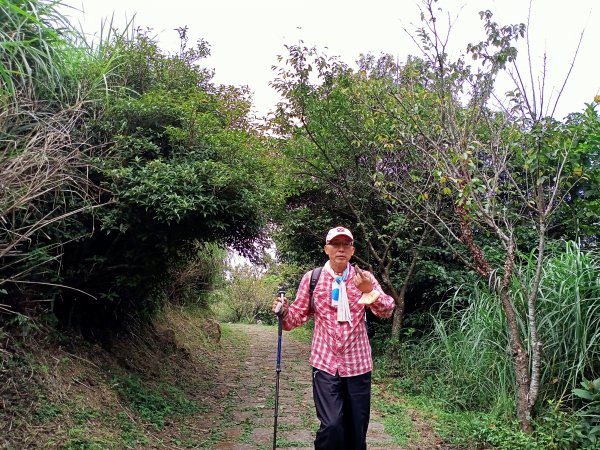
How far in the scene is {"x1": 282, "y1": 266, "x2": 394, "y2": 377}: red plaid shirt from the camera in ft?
10.8

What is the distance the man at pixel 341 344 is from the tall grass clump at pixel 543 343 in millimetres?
1849

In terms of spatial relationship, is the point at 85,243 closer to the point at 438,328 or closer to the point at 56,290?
the point at 56,290

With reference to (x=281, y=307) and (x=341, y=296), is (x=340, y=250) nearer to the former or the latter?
(x=341, y=296)

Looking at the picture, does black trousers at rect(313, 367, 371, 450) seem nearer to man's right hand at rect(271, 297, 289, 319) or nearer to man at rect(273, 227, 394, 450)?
man at rect(273, 227, 394, 450)

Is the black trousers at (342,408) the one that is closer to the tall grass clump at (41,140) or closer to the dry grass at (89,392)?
the dry grass at (89,392)

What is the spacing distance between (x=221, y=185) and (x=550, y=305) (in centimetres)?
345

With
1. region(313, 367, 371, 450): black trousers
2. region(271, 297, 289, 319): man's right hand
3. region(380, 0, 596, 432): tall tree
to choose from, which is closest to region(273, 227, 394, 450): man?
region(313, 367, 371, 450): black trousers

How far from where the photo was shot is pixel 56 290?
16.2 feet

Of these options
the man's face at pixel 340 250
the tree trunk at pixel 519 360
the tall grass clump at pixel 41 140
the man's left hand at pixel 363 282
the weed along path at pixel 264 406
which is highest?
the tall grass clump at pixel 41 140

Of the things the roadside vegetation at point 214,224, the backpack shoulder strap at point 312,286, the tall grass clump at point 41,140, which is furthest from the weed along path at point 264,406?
the tall grass clump at point 41,140

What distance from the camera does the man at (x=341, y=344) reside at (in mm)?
3244

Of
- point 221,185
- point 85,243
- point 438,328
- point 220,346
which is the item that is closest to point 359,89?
point 221,185

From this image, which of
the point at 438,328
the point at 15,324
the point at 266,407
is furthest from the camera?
the point at 438,328

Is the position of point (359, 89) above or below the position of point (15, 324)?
above
